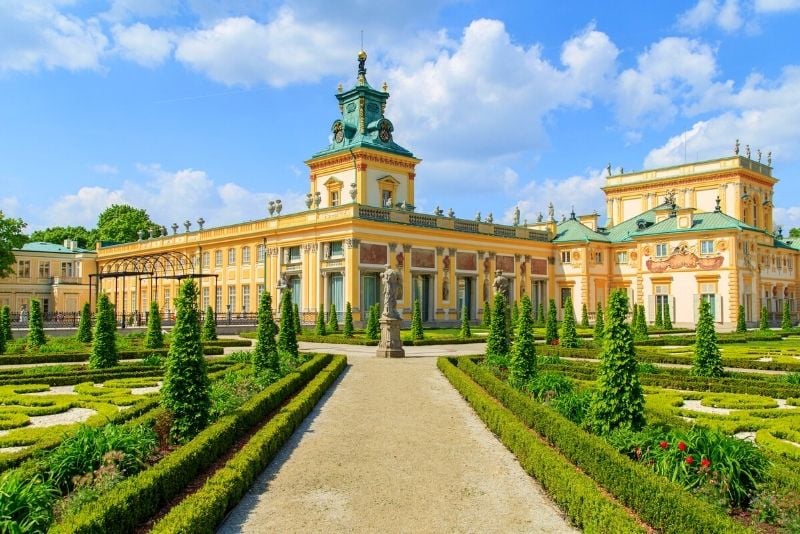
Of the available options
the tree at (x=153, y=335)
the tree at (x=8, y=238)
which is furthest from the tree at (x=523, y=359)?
the tree at (x=8, y=238)

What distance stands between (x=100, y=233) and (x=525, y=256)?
165 feet

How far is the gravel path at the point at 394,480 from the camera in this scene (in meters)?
7.24

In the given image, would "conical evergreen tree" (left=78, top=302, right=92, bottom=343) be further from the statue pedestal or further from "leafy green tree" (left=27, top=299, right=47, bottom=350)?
the statue pedestal

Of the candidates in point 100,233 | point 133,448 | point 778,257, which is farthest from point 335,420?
point 100,233

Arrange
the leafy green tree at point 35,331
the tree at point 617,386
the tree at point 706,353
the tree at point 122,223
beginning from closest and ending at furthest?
the tree at point 617,386, the tree at point 706,353, the leafy green tree at point 35,331, the tree at point 122,223

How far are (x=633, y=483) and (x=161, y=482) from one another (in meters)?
4.84

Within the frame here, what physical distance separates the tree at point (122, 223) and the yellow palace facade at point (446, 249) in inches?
624

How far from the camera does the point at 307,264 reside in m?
45.0

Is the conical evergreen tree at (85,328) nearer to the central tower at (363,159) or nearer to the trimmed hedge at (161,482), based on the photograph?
the trimmed hedge at (161,482)

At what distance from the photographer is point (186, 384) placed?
1000 cm

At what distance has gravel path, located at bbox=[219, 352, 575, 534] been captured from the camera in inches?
285

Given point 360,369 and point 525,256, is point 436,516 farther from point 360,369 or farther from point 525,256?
point 525,256

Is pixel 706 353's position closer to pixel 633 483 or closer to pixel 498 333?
pixel 498 333

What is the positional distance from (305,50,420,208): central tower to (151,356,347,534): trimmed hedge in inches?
1546
